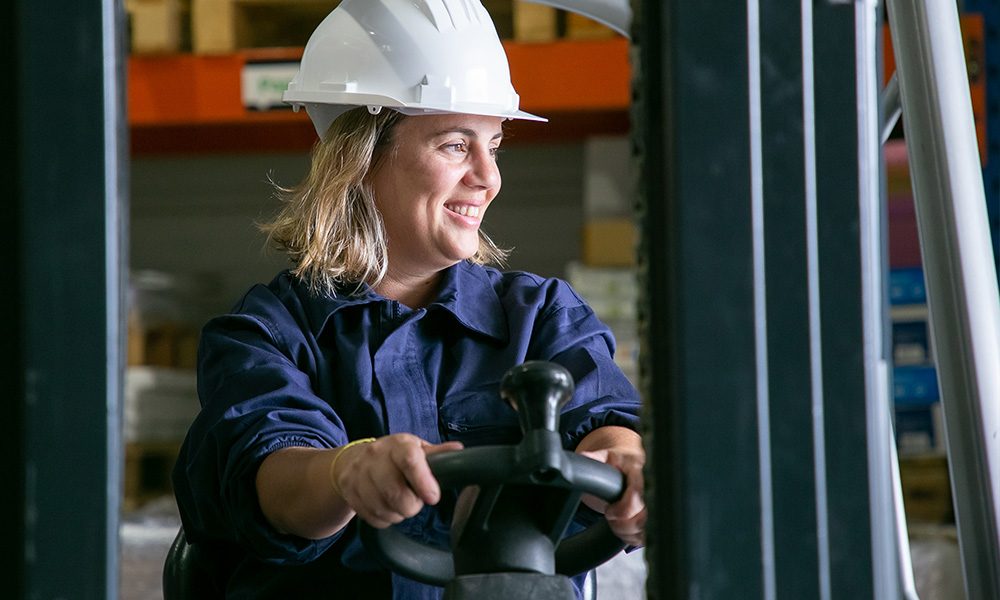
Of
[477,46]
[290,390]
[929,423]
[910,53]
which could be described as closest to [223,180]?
[929,423]

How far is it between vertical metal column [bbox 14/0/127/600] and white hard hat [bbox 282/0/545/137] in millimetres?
1131

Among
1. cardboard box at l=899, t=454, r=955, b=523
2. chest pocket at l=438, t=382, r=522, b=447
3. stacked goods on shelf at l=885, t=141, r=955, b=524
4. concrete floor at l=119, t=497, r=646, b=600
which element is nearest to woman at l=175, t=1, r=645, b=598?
chest pocket at l=438, t=382, r=522, b=447

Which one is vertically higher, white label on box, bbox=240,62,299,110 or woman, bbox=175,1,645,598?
white label on box, bbox=240,62,299,110

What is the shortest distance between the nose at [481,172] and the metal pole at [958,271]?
0.85 meters

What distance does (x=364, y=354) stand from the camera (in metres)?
1.72

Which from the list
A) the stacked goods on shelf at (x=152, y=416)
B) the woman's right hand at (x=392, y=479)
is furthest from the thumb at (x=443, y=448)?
the stacked goods on shelf at (x=152, y=416)

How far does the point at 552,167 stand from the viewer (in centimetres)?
523

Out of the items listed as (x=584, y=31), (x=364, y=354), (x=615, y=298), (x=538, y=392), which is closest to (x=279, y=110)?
(x=584, y=31)

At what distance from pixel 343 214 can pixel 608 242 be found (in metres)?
2.41

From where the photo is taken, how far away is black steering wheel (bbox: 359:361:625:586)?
3.18 feet

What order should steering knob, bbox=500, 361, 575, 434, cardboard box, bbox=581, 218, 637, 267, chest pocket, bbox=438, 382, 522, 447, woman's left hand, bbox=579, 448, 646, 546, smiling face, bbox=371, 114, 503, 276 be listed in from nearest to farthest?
steering knob, bbox=500, 361, 575, 434, woman's left hand, bbox=579, 448, 646, 546, chest pocket, bbox=438, 382, 522, 447, smiling face, bbox=371, 114, 503, 276, cardboard box, bbox=581, 218, 637, 267

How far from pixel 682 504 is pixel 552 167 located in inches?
178

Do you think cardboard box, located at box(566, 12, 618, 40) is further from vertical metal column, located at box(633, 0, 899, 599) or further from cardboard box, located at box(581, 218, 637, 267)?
vertical metal column, located at box(633, 0, 899, 599)

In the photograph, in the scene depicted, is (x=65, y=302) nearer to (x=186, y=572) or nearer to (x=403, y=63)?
(x=186, y=572)
